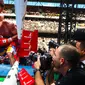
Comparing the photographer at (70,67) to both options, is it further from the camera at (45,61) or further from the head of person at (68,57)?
the camera at (45,61)

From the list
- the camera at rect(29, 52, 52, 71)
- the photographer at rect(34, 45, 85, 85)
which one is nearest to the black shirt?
the photographer at rect(34, 45, 85, 85)

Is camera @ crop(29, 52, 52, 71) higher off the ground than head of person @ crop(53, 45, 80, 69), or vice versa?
head of person @ crop(53, 45, 80, 69)

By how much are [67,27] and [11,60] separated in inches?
143

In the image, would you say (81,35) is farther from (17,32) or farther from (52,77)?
(17,32)

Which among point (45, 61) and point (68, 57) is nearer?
point (68, 57)

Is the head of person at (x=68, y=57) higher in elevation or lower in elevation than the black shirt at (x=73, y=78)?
higher

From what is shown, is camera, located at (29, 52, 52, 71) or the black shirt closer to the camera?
the black shirt

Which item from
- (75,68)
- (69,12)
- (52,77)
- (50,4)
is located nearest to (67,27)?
(69,12)

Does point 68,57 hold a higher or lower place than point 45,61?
higher

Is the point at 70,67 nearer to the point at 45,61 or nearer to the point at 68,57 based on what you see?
the point at 68,57

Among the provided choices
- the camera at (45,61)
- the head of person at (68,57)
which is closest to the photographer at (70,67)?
the head of person at (68,57)

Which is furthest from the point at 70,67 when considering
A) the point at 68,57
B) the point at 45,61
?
the point at 45,61

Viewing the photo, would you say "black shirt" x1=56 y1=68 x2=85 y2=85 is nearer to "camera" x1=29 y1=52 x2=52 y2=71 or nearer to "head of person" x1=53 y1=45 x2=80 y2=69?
"head of person" x1=53 y1=45 x2=80 y2=69

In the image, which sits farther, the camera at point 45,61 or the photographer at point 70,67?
the camera at point 45,61
